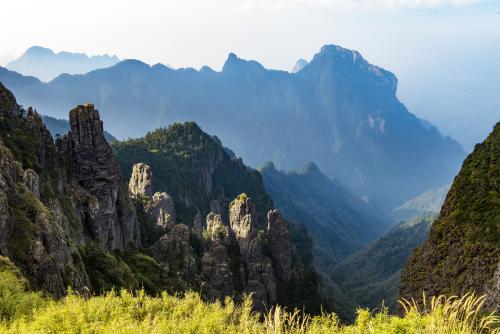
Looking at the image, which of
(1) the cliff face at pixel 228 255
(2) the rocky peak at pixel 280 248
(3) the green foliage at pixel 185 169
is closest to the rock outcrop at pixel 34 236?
(1) the cliff face at pixel 228 255

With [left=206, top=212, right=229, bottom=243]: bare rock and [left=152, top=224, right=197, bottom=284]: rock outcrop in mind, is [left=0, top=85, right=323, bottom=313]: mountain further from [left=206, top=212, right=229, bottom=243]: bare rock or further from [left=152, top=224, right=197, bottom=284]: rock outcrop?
[left=206, top=212, right=229, bottom=243]: bare rock

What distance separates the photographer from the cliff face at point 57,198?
3166cm

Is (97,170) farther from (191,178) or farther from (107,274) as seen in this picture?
(191,178)

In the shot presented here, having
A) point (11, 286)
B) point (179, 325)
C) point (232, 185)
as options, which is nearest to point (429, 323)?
point (179, 325)

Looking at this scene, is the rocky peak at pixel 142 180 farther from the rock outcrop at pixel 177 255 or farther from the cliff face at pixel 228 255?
the rock outcrop at pixel 177 255

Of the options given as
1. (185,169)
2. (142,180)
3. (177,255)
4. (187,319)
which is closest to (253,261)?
(177,255)

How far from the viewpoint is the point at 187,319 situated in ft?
63.2

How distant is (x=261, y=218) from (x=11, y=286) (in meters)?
144

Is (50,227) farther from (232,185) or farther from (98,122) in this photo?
(232,185)

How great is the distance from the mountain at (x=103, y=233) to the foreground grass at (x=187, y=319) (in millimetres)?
8352

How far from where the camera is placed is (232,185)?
644ft

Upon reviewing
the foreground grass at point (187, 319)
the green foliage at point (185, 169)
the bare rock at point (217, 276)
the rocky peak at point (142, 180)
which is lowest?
the bare rock at point (217, 276)

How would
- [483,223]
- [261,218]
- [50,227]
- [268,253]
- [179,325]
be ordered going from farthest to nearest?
1. [261,218]
2. [268,253]
3. [483,223]
4. [50,227]
5. [179,325]

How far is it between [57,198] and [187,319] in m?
38.4
